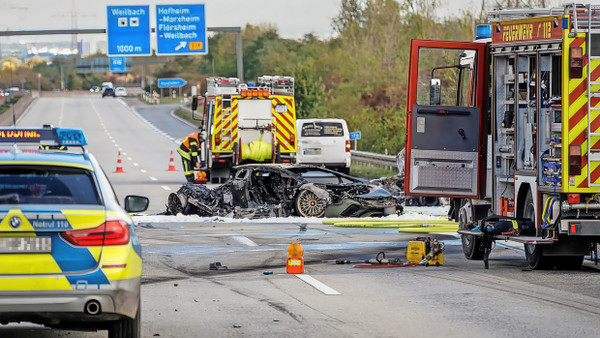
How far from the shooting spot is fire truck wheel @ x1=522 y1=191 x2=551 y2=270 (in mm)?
13039

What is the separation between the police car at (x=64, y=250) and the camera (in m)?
6.93

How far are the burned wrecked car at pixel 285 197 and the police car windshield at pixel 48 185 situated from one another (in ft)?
43.0

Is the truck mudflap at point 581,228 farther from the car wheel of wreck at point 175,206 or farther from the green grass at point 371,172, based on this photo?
the green grass at point 371,172

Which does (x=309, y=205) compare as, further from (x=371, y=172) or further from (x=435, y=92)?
(x=371, y=172)

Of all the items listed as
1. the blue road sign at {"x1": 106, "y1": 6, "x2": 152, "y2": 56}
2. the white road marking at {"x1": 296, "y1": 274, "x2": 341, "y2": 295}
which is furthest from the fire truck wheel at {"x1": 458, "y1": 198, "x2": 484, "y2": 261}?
the blue road sign at {"x1": 106, "y1": 6, "x2": 152, "y2": 56}

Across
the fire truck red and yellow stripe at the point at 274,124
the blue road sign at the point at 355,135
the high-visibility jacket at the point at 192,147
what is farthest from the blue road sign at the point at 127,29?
the fire truck red and yellow stripe at the point at 274,124

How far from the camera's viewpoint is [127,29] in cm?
5041

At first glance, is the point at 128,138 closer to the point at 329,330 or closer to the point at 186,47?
the point at 186,47

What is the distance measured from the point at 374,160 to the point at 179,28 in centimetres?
1705

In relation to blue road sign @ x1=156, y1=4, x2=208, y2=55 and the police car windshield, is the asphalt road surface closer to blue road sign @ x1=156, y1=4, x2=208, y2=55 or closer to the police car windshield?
the police car windshield

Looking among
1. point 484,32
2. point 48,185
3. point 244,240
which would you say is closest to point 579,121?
point 484,32

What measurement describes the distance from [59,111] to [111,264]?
90836 mm

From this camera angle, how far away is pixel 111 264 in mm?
7070

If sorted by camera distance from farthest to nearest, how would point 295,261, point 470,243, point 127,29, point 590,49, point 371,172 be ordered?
point 127,29
point 371,172
point 470,243
point 295,261
point 590,49
